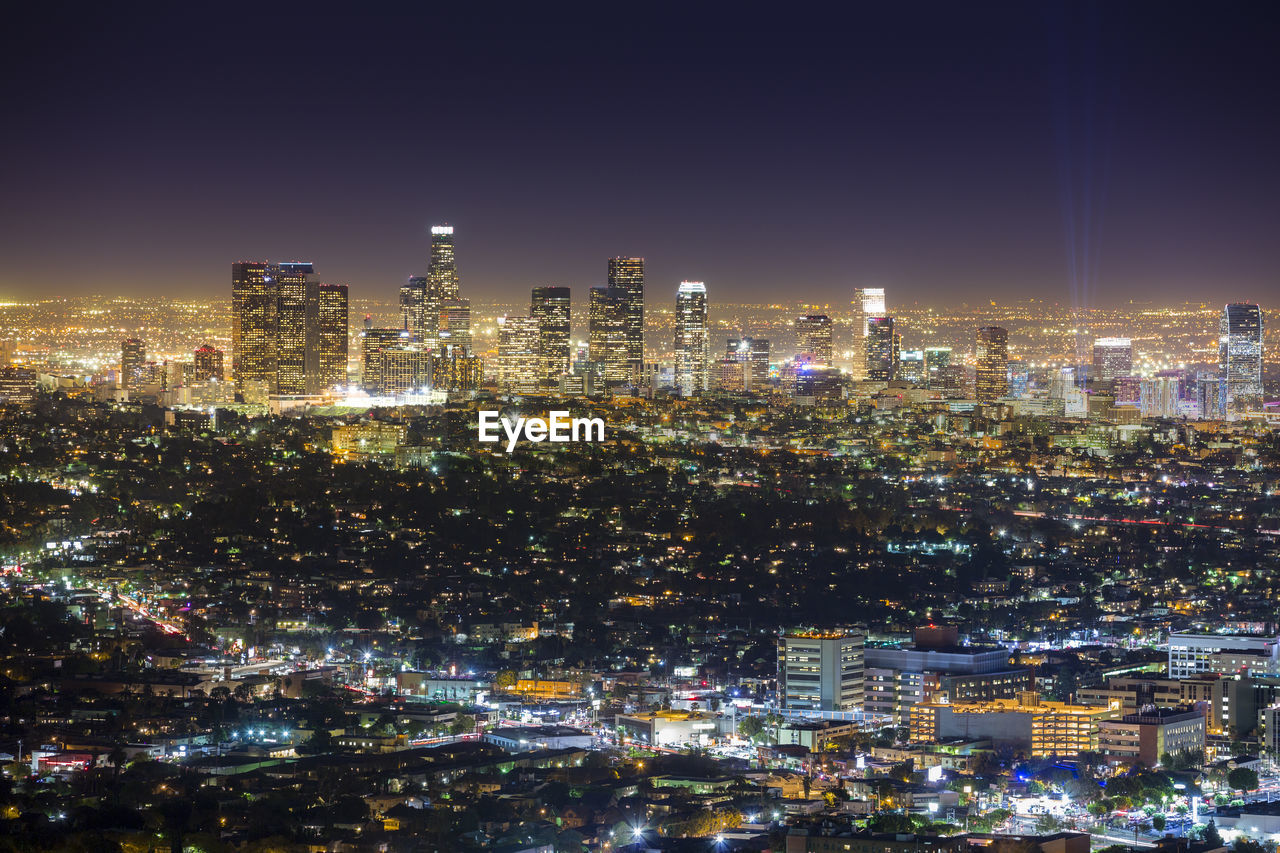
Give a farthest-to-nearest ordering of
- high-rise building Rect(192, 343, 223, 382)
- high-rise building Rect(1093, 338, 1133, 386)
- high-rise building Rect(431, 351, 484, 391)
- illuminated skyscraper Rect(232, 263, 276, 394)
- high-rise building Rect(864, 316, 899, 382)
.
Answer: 1. high-rise building Rect(1093, 338, 1133, 386)
2. high-rise building Rect(864, 316, 899, 382)
3. high-rise building Rect(192, 343, 223, 382)
4. high-rise building Rect(431, 351, 484, 391)
5. illuminated skyscraper Rect(232, 263, 276, 394)

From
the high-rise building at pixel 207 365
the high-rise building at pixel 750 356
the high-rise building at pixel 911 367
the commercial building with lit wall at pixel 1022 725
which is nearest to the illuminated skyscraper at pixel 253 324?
the high-rise building at pixel 207 365

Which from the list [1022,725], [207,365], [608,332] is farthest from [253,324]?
[1022,725]

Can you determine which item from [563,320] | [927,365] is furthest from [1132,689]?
[927,365]

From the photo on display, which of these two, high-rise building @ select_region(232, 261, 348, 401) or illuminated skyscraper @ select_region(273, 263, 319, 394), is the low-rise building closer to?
high-rise building @ select_region(232, 261, 348, 401)

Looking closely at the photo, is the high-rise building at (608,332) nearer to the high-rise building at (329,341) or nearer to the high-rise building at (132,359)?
the high-rise building at (329,341)

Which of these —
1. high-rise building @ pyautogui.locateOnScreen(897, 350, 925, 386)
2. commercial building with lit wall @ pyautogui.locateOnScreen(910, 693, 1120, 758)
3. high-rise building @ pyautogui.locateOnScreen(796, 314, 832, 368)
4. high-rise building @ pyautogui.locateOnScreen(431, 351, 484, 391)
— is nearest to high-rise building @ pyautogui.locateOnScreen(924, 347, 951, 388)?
high-rise building @ pyautogui.locateOnScreen(897, 350, 925, 386)

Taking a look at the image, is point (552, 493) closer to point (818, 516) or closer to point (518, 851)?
point (818, 516)
